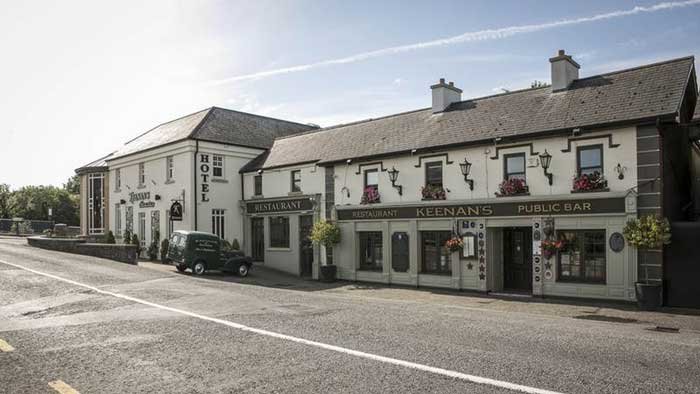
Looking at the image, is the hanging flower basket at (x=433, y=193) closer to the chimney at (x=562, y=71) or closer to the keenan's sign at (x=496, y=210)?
the keenan's sign at (x=496, y=210)

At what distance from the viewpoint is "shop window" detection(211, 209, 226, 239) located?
94.8ft

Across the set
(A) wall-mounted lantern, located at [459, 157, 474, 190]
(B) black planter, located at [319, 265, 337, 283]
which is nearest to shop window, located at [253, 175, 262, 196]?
(B) black planter, located at [319, 265, 337, 283]

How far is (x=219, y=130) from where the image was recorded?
30828 mm

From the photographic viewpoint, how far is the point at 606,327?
37.3ft

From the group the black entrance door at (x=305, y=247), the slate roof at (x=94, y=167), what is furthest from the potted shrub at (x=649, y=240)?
the slate roof at (x=94, y=167)

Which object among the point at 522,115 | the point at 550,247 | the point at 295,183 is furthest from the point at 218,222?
the point at 550,247

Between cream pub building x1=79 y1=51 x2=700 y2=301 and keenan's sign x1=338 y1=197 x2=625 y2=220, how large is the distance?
44 millimetres

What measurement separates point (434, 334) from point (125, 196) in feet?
96.7

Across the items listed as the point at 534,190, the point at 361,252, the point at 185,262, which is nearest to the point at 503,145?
the point at 534,190

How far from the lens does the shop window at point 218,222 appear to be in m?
28.9

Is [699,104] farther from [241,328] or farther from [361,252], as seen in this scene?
[241,328]

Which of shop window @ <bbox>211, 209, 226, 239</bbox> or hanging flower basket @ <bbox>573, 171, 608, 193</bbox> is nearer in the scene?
hanging flower basket @ <bbox>573, 171, 608, 193</bbox>

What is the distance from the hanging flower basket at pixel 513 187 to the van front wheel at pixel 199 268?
13877mm

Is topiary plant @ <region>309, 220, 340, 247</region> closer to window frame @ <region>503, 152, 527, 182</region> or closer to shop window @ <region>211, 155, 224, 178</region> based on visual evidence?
window frame @ <region>503, 152, 527, 182</region>
